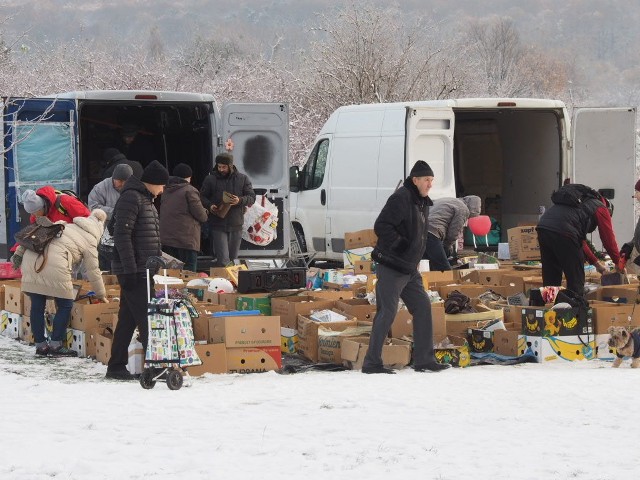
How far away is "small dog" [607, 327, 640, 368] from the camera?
10695 mm

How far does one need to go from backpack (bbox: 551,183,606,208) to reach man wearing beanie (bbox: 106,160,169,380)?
3887 mm

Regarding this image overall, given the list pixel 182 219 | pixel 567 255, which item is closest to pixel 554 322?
pixel 567 255

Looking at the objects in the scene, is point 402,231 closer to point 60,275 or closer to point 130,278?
point 130,278

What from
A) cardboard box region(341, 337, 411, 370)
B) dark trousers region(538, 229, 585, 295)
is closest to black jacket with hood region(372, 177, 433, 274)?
cardboard box region(341, 337, 411, 370)

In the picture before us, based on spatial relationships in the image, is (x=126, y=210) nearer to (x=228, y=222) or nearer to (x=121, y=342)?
(x=121, y=342)

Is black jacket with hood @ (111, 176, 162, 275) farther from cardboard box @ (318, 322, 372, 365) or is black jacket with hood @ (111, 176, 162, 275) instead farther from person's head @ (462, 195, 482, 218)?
person's head @ (462, 195, 482, 218)

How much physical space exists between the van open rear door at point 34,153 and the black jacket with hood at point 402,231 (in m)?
4.90

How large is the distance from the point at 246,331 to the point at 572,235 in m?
3.30

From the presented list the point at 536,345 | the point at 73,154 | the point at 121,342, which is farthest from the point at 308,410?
the point at 73,154

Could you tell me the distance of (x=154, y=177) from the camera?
10.4 m

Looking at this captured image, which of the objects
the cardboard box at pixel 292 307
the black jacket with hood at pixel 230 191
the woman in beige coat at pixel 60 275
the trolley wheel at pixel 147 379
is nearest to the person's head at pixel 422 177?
the cardboard box at pixel 292 307

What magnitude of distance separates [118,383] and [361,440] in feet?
9.37

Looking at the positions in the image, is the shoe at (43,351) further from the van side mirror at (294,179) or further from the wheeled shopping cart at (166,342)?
the van side mirror at (294,179)

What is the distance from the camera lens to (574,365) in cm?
1095
